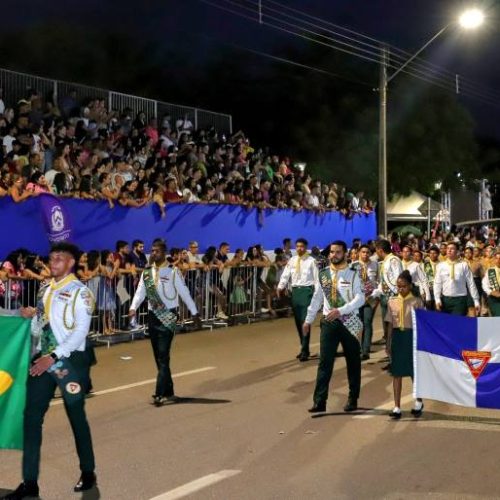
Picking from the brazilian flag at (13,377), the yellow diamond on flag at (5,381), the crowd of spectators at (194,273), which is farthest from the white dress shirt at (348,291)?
the yellow diamond on flag at (5,381)

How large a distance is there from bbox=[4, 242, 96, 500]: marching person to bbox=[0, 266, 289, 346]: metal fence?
20.2ft

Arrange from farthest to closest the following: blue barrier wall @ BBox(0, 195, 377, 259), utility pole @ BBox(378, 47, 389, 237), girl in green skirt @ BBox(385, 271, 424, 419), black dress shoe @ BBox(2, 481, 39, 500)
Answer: utility pole @ BBox(378, 47, 389, 237) → blue barrier wall @ BBox(0, 195, 377, 259) → girl in green skirt @ BBox(385, 271, 424, 419) → black dress shoe @ BBox(2, 481, 39, 500)

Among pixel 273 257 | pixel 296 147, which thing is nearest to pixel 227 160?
pixel 273 257

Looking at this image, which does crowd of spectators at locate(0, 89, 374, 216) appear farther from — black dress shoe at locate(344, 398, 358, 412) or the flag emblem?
the flag emblem

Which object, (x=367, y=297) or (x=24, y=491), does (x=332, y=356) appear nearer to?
(x=24, y=491)

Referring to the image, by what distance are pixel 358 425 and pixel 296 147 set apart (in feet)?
89.7

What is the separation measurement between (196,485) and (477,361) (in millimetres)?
3648

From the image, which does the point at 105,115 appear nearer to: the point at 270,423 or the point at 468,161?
the point at 270,423

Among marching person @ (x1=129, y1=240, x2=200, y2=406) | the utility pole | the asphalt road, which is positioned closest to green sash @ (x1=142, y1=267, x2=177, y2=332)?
marching person @ (x1=129, y1=240, x2=200, y2=406)

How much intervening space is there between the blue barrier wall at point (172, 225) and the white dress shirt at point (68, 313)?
782cm

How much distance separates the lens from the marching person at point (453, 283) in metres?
13.4

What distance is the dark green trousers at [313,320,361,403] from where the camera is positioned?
9.04 m

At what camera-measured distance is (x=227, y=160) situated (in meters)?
23.4

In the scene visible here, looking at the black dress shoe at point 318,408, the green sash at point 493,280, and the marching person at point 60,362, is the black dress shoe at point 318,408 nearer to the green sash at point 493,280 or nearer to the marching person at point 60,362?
the marching person at point 60,362
